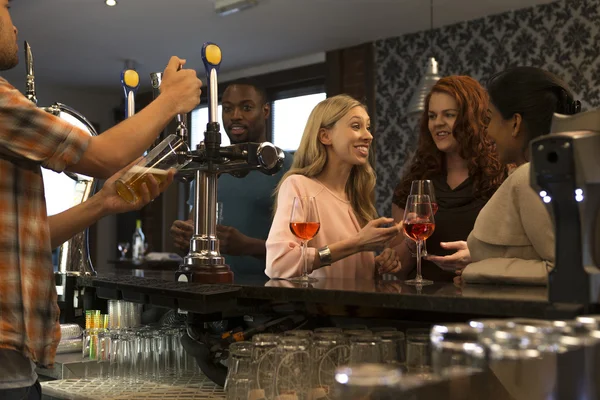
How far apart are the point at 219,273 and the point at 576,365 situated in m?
1.09

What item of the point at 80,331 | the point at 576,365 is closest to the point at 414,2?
the point at 80,331

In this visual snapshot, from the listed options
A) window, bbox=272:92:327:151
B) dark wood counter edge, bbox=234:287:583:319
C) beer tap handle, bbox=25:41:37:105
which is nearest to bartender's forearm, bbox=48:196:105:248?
dark wood counter edge, bbox=234:287:583:319

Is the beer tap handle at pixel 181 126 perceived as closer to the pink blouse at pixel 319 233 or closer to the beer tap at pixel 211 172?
the beer tap at pixel 211 172

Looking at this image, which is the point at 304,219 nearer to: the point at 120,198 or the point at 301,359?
the point at 120,198

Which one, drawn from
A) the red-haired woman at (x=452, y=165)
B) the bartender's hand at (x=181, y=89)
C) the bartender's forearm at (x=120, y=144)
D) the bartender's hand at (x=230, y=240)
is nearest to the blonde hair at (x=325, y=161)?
the red-haired woman at (x=452, y=165)

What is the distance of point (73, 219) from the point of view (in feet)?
5.20

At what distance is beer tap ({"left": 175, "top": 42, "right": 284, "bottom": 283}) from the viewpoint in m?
1.88

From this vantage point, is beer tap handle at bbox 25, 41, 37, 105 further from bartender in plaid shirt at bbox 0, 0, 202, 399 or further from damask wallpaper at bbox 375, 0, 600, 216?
damask wallpaper at bbox 375, 0, 600, 216

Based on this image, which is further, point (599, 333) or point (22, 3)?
point (22, 3)

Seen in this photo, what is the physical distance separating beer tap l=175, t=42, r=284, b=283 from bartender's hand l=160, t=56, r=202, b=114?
1.05 ft

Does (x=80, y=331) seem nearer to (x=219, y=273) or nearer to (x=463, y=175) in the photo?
(x=219, y=273)

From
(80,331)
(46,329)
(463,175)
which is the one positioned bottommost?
(80,331)

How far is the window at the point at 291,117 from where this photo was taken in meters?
7.06

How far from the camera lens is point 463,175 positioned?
2.60 meters
